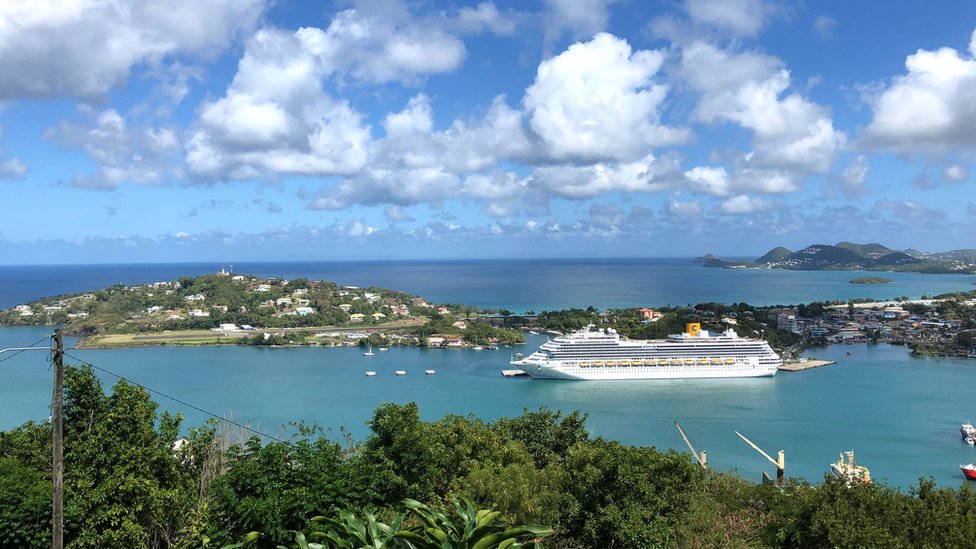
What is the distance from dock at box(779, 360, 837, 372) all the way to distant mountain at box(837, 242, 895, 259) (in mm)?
85845

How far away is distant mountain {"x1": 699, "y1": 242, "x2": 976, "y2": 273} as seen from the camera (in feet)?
279

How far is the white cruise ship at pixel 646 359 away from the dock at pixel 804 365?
4.02 ft

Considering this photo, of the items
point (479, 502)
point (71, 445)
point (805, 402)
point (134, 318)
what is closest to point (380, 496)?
point (479, 502)

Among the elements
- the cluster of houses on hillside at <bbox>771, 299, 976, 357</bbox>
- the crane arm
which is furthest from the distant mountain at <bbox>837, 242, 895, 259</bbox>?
the crane arm

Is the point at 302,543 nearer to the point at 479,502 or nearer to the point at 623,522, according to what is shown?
the point at 479,502

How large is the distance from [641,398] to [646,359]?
3.50 meters

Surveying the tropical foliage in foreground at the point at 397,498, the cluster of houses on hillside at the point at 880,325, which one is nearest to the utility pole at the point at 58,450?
the tropical foliage in foreground at the point at 397,498

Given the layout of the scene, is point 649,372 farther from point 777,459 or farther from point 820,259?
point 820,259

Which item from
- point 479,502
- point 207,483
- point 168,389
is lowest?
→ point 168,389

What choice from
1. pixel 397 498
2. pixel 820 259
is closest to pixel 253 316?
pixel 397 498

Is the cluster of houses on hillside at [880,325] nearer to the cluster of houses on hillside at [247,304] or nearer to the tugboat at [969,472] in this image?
the tugboat at [969,472]

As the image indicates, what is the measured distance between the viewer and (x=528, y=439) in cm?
848

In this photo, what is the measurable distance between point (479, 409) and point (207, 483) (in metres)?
11.7

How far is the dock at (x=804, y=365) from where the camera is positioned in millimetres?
24125
